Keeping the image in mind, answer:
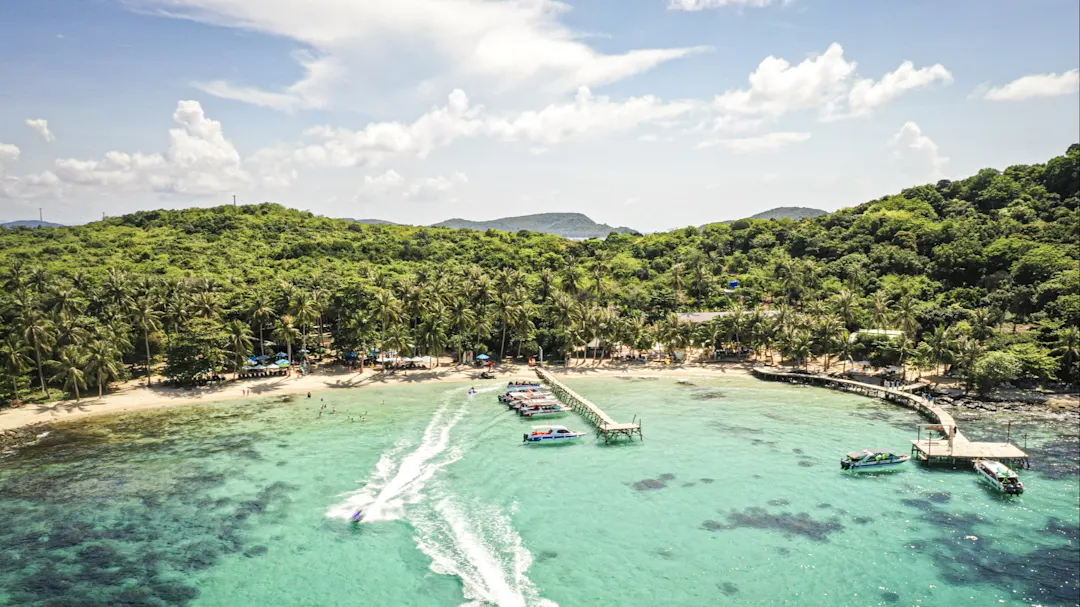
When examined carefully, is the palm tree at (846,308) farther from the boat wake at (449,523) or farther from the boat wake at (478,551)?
the boat wake at (478,551)

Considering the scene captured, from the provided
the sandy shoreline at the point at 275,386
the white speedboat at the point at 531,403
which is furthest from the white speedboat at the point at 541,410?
the sandy shoreline at the point at 275,386

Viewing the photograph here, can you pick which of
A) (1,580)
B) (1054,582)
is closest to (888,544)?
(1054,582)

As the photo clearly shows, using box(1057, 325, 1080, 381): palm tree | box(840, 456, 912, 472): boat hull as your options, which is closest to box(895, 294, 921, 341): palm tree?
box(1057, 325, 1080, 381): palm tree

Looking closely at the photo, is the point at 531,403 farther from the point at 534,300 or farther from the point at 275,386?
the point at 534,300

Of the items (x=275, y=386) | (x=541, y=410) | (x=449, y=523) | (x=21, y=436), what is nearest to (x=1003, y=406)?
(x=541, y=410)

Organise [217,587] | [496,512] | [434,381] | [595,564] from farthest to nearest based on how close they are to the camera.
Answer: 1. [434,381]
2. [496,512]
3. [595,564]
4. [217,587]

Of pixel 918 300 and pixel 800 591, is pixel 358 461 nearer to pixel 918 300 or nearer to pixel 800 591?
pixel 800 591
